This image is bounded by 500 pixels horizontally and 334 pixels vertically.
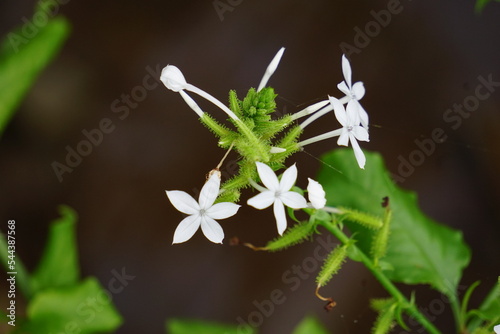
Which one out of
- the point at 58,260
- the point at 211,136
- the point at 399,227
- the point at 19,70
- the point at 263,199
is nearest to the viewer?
the point at 263,199

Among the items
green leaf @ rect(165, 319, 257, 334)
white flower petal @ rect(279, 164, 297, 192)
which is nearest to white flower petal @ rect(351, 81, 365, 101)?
white flower petal @ rect(279, 164, 297, 192)

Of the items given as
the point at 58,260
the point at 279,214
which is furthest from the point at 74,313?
the point at 279,214

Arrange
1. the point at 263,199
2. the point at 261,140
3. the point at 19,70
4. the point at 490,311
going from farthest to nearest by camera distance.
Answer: the point at 19,70
the point at 490,311
the point at 261,140
the point at 263,199

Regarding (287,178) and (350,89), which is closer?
(287,178)

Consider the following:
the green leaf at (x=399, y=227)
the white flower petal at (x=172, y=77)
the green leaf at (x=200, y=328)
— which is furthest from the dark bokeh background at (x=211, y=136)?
the white flower petal at (x=172, y=77)

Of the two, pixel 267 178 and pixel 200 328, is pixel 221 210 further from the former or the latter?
pixel 200 328

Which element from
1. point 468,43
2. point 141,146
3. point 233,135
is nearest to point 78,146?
point 141,146

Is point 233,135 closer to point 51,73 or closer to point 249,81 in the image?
point 249,81
